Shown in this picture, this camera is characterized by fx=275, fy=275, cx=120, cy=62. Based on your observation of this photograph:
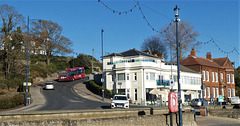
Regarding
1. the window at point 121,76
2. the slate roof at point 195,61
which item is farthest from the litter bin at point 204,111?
the slate roof at point 195,61

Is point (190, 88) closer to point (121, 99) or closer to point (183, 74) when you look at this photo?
point (183, 74)

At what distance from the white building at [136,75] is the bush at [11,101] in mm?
16141

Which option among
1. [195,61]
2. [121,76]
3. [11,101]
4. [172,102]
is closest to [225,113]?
[172,102]

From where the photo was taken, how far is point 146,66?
47.4m

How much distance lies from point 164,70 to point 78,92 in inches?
652

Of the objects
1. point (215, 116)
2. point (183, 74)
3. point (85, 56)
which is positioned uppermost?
point (85, 56)

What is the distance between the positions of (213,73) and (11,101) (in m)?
46.2

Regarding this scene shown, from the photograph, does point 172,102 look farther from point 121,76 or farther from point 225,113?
point 121,76

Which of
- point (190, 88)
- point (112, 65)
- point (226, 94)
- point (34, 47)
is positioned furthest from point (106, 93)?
point (226, 94)

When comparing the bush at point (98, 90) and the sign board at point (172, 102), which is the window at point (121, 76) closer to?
the bush at point (98, 90)

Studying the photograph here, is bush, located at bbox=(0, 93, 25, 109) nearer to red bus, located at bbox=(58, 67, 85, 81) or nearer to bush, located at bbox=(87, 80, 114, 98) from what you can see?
bush, located at bbox=(87, 80, 114, 98)

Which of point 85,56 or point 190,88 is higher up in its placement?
point 85,56

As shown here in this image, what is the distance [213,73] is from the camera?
63.4m

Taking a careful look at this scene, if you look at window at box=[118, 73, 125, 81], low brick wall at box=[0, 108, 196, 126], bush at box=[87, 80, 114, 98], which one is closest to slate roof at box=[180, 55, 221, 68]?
window at box=[118, 73, 125, 81]
